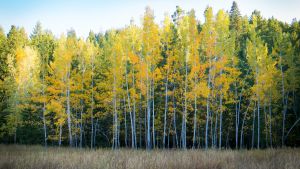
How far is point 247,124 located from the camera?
91.0 feet

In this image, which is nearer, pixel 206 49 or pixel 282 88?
pixel 206 49

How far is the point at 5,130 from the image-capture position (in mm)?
28453

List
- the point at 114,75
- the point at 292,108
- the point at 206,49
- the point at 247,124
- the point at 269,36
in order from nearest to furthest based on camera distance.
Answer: the point at 206,49
the point at 114,75
the point at 292,108
the point at 247,124
the point at 269,36

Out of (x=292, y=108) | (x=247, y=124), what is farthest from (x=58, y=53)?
(x=292, y=108)

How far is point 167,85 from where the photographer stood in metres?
23.3

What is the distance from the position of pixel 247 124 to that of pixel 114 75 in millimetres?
15610

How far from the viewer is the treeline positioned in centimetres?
2075

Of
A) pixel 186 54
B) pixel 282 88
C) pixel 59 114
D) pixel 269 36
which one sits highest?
pixel 269 36

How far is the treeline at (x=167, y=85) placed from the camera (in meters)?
20.8

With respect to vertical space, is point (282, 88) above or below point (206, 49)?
below

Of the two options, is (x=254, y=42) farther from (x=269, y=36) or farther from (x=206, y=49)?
(x=269, y=36)

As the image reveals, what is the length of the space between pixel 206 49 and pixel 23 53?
19257mm

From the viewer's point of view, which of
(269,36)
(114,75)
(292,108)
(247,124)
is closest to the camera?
(114,75)

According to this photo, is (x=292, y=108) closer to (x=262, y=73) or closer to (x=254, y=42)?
(x=262, y=73)
